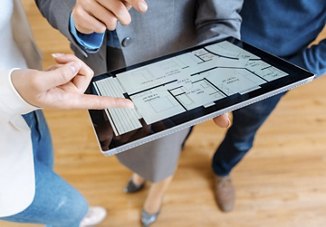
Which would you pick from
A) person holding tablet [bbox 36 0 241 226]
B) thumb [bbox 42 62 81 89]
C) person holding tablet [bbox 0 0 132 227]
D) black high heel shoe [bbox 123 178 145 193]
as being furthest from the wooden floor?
thumb [bbox 42 62 81 89]

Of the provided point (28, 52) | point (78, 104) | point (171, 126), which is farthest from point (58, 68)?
point (28, 52)

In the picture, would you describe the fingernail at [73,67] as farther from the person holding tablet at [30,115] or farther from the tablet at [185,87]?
the tablet at [185,87]

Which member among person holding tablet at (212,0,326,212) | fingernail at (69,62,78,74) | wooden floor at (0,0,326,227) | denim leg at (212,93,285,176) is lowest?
wooden floor at (0,0,326,227)

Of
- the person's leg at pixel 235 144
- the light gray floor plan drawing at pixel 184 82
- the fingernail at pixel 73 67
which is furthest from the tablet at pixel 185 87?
the person's leg at pixel 235 144

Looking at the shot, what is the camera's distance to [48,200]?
24.9 inches

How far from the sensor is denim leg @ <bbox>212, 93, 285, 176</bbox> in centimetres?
91

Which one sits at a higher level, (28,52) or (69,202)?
(28,52)

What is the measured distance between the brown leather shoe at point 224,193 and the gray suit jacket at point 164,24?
696 millimetres

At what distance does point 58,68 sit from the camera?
375 millimetres

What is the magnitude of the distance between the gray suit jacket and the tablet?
4 centimetres

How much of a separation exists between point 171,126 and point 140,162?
0.47m

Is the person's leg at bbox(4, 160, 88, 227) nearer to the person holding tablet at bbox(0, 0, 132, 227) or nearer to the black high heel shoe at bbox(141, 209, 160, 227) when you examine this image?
the person holding tablet at bbox(0, 0, 132, 227)

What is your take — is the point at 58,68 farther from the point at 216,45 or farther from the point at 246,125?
the point at 246,125

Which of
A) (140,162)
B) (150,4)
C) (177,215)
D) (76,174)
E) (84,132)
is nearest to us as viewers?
(150,4)
